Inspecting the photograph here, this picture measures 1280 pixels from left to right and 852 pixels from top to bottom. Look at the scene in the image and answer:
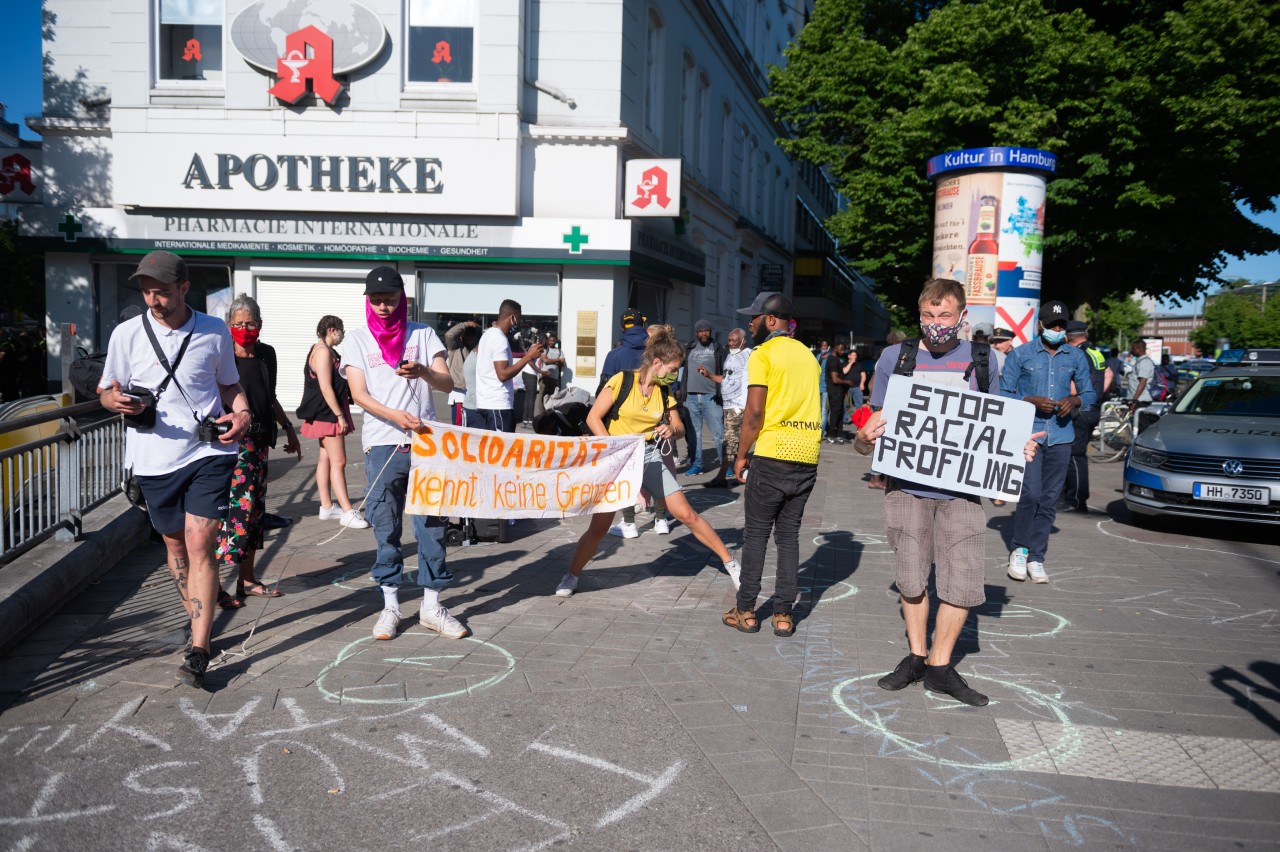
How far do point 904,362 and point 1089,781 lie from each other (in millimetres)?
2011

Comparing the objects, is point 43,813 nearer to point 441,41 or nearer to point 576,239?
point 576,239

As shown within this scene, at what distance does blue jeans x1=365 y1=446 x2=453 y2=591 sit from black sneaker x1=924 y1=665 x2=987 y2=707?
2.61 meters

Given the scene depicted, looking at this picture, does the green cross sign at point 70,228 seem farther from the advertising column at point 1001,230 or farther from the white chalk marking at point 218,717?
the white chalk marking at point 218,717

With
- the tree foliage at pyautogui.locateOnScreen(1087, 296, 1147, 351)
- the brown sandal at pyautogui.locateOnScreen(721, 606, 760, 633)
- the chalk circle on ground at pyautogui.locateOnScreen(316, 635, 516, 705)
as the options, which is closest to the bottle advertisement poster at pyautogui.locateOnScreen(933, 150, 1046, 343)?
A: the brown sandal at pyautogui.locateOnScreen(721, 606, 760, 633)

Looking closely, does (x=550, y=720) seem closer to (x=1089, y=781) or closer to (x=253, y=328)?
(x=1089, y=781)

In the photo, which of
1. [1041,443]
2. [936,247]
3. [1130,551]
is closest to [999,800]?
[1041,443]

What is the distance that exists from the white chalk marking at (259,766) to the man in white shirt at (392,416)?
1399 mm

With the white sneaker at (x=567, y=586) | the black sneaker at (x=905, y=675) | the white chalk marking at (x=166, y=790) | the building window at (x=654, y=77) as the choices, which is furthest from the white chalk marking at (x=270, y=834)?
the building window at (x=654, y=77)

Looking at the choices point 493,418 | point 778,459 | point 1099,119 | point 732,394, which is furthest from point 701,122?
point 778,459

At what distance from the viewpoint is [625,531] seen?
29.1 feet

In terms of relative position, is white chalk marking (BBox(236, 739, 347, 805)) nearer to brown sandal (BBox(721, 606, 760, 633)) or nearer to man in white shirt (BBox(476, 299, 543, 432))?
brown sandal (BBox(721, 606, 760, 633))

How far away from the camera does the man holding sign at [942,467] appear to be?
4793 mm

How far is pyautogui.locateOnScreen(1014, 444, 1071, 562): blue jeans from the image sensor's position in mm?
7391

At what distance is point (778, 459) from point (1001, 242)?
38.7ft
